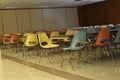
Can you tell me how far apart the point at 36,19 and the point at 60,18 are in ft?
7.95

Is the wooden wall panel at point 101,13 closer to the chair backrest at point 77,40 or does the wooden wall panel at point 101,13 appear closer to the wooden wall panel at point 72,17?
the wooden wall panel at point 72,17

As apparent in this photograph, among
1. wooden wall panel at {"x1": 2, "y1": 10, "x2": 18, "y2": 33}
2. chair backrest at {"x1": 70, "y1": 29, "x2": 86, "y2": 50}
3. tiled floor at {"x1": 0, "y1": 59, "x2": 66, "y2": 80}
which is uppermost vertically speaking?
wooden wall panel at {"x1": 2, "y1": 10, "x2": 18, "y2": 33}

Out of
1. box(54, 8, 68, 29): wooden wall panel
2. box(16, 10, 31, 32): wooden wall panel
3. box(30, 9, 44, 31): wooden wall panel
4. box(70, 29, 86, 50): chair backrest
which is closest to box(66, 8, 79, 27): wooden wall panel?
box(54, 8, 68, 29): wooden wall panel

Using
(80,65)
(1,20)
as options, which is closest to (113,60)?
(80,65)

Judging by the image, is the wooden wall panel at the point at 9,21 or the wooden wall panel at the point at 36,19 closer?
the wooden wall panel at the point at 9,21

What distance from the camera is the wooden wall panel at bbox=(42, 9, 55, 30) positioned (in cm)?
2247

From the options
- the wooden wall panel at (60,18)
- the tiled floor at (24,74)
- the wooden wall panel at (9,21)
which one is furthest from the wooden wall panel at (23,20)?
the tiled floor at (24,74)

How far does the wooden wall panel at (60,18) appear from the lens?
907 inches

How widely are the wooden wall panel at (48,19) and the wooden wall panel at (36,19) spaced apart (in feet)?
1.21

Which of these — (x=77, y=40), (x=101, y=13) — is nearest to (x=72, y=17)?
(x=101, y=13)

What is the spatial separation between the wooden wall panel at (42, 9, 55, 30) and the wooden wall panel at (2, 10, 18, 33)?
9.39 feet

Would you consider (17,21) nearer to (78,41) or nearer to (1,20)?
(1,20)

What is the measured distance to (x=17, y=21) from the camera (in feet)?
68.9

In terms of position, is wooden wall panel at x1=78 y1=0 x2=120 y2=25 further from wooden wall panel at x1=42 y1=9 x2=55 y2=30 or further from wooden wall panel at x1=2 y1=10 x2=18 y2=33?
wooden wall panel at x1=2 y1=10 x2=18 y2=33
